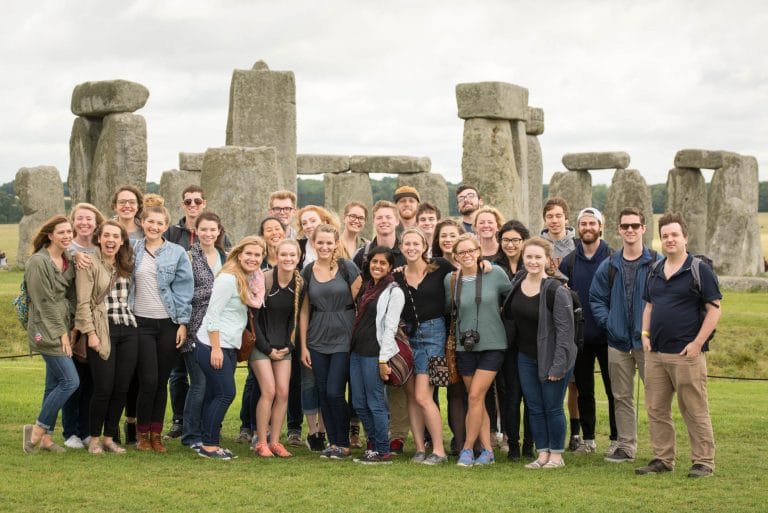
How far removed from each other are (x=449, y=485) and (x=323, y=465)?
1.10 m

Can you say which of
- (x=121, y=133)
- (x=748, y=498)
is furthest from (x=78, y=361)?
(x=121, y=133)

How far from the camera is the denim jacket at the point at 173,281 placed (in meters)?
9.24

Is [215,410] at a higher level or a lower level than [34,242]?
lower

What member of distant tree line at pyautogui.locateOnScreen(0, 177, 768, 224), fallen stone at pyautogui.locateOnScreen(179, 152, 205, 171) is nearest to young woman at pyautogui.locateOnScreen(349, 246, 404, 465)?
fallen stone at pyautogui.locateOnScreen(179, 152, 205, 171)

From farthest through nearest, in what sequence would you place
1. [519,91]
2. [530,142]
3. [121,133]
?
[530,142] → [121,133] → [519,91]

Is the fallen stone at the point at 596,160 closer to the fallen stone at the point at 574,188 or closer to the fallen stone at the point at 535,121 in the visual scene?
the fallen stone at the point at 574,188

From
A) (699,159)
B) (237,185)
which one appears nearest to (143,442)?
(237,185)

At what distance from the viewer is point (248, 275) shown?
9227 millimetres

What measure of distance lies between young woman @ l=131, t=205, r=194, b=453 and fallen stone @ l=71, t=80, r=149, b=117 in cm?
1141

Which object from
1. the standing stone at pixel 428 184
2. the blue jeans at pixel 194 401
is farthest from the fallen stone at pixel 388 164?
the blue jeans at pixel 194 401

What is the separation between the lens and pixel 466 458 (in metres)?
9.07

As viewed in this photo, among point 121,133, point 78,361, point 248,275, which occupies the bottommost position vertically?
point 78,361

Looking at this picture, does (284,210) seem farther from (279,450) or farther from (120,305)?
(279,450)

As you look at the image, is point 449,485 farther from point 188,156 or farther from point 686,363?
point 188,156
